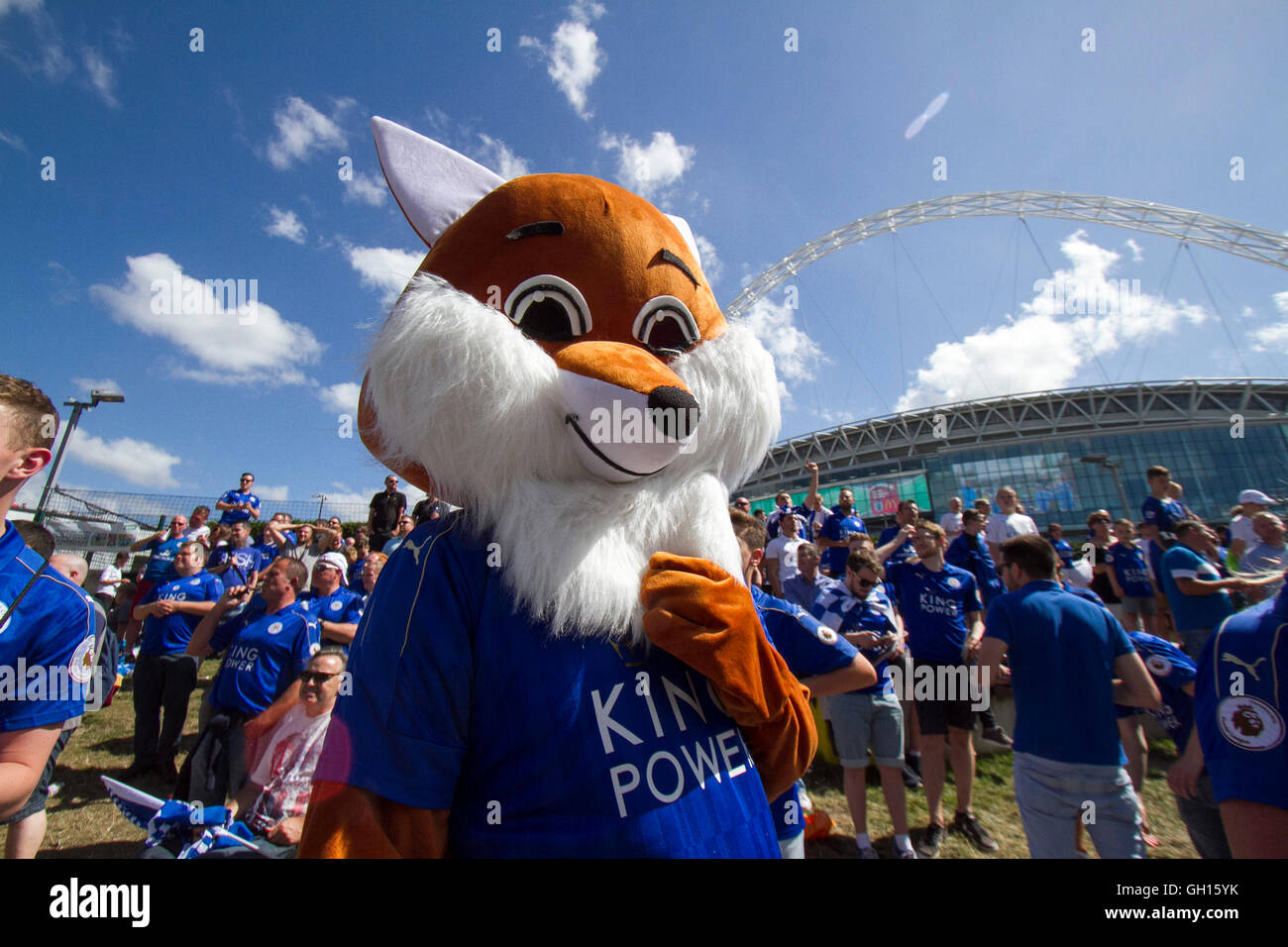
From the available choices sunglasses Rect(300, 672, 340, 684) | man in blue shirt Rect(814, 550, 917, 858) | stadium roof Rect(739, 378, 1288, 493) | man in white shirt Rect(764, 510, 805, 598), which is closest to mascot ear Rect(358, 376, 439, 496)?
sunglasses Rect(300, 672, 340, 684)

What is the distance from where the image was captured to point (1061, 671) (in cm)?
283

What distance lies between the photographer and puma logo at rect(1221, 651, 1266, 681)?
5.22ft

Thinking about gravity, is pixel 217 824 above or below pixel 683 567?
below

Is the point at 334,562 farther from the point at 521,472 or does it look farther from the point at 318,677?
the point at 521,472

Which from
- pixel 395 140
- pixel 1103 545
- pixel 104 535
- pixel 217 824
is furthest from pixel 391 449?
pixel 104 535

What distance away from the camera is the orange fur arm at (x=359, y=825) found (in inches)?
34.6

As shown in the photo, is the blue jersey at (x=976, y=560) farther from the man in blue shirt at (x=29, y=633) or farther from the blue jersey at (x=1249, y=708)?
the man in blue shirt at (x=29, y=633)

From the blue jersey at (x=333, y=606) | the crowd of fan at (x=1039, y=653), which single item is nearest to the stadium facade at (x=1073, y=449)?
the crowd of fan at (x=1039, y=653)

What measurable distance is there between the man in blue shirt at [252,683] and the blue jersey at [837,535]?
19.8 feet

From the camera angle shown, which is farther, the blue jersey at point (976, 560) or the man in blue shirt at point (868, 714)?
the blue jersey at point (976, 560)
